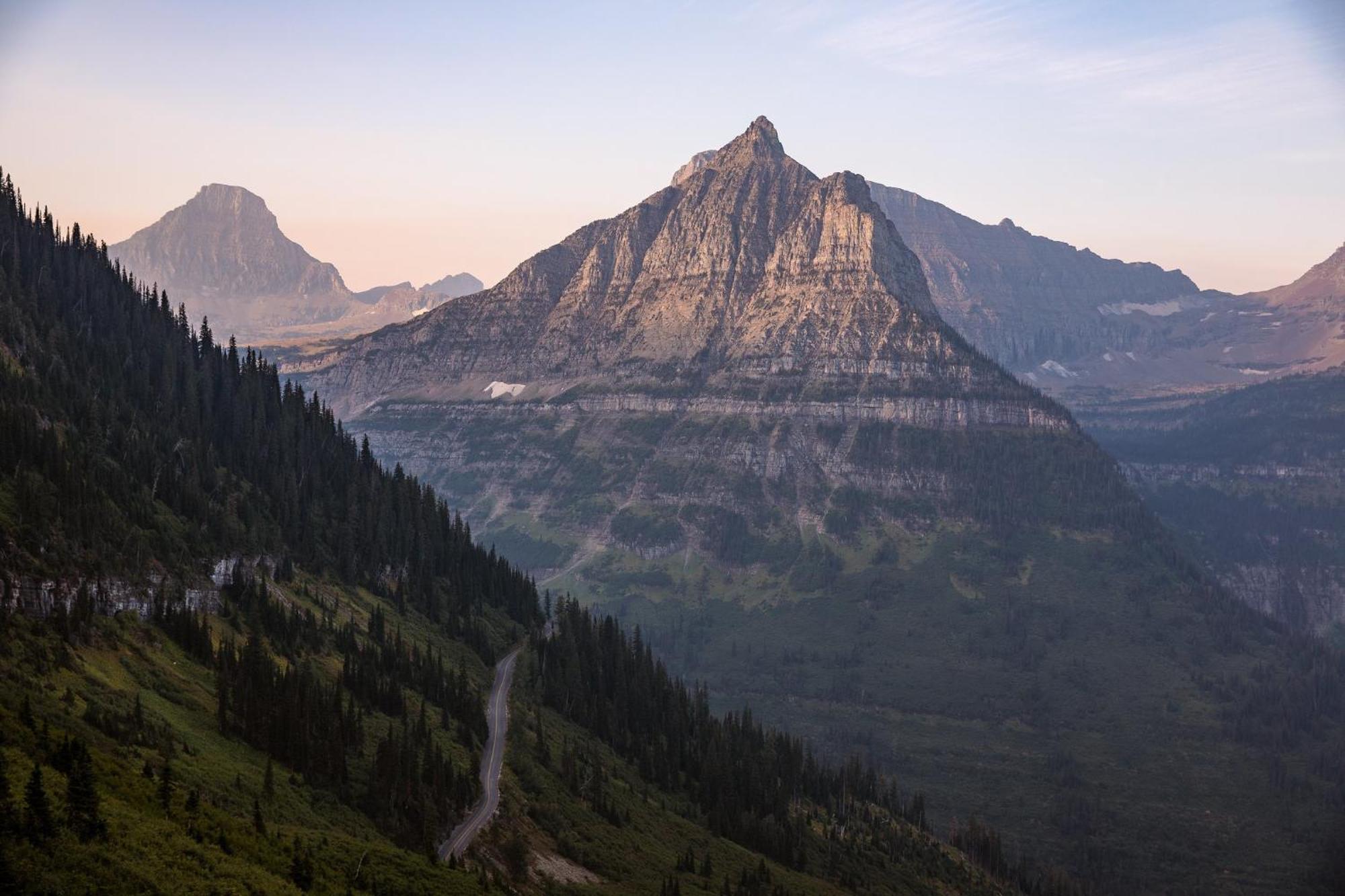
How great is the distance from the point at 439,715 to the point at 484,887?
69.0m

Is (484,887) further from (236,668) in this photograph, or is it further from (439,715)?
(439,715)

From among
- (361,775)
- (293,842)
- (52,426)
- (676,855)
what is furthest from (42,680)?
(676,855)

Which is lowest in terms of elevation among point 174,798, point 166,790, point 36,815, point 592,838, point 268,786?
point 592,838

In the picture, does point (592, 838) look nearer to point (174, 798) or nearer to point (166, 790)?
→ point (174, 798)

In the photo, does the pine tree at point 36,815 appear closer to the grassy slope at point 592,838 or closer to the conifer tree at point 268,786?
the conifer tree at point 268,786

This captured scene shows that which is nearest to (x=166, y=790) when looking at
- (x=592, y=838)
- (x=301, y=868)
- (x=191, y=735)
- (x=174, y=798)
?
(x=174, y=798)

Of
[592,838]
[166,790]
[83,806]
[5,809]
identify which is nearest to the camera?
[5,809]

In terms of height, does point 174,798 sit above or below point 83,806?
below

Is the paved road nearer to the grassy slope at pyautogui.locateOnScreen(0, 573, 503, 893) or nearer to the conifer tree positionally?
the grassy slope at pyautogui.locateOnScreen(0, 573, 503, 893)

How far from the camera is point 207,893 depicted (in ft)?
294

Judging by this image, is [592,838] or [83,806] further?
[592,838]

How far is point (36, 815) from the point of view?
85.5 metres

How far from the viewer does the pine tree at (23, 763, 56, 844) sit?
84750mm

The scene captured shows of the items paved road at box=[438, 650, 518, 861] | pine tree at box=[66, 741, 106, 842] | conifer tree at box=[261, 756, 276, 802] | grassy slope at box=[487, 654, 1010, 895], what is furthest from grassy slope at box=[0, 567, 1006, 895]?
paved road at box=[438, 650, 518, 861]
